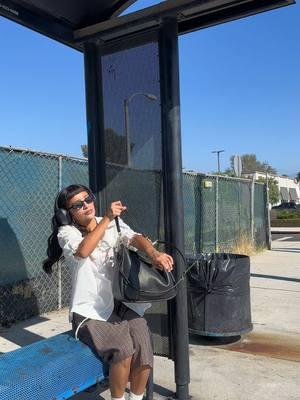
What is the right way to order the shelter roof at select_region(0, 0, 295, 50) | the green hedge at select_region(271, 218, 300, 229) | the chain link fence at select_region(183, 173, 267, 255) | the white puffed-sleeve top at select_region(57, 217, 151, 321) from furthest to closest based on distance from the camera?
the green hedge at select_region(271, 218, 300, 229) → the chain link fence at select_region(183, 173, 267, 255) → the shelter roof at select_region(0, 0, 295, 50) → the white puffed-sleeve top at select_region(57, 217, 151, 321)

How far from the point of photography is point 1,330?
5.13 meters

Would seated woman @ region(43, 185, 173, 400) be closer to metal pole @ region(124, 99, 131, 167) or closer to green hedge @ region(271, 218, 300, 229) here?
metal pole @ region(124, 99, 131, 167)

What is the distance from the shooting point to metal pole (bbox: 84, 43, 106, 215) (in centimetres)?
383

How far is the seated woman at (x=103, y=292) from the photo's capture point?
283 centimetres

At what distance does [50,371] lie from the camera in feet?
8.38

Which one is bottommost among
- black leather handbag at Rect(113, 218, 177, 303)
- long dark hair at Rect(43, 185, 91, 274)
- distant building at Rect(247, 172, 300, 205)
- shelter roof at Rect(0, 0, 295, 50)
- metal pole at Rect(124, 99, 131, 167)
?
black leather handbag at Rect(113, 218, 177, 303)

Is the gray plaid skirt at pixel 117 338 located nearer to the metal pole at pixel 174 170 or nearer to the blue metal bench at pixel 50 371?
the blue metal bench at pixel 50 371

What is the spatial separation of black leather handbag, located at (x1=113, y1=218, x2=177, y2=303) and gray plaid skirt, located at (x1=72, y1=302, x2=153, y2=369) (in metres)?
0.19

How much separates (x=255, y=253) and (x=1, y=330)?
783 centimetres

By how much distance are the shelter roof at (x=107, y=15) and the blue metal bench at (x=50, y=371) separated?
230 cm

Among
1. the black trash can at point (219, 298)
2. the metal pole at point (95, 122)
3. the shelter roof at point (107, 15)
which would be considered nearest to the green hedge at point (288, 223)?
the black trash can at point (219, 298)

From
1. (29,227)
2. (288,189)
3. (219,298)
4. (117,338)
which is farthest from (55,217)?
(288,189)

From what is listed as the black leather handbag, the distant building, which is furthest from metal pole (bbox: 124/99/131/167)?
the distant building

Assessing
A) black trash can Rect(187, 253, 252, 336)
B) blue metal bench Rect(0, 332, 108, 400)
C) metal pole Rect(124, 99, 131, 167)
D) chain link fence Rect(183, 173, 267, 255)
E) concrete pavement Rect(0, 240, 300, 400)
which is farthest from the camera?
chain link fence Rect(183, 173, 267, 255)
